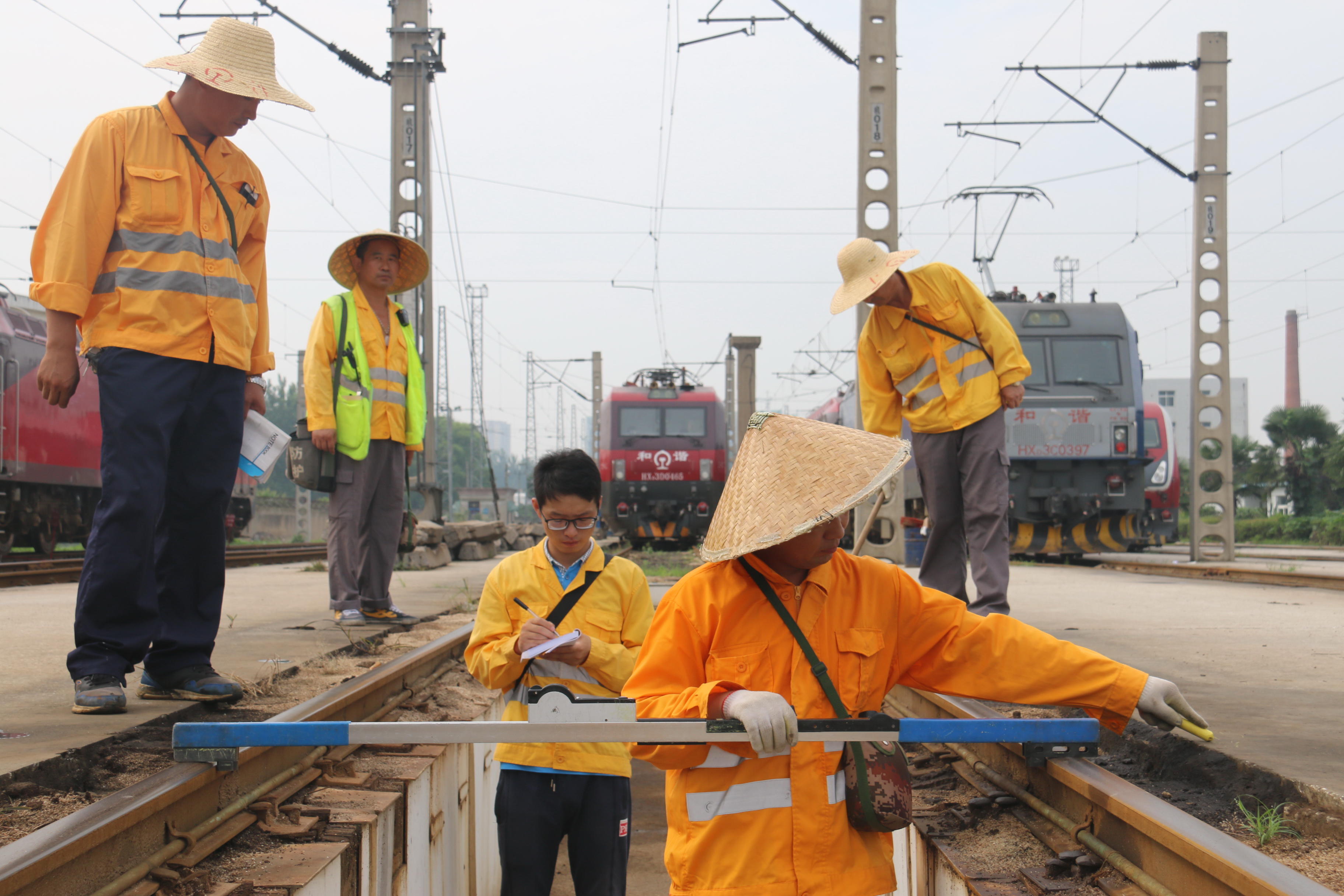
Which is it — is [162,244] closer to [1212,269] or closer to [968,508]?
[968,508]

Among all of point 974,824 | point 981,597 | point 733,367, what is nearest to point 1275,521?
point 733,367

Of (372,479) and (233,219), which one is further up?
(233,219)

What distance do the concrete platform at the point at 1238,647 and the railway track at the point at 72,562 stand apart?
374 cm

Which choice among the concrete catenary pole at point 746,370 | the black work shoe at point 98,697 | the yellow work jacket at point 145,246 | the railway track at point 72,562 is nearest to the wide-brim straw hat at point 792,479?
the black work shoe at point 98,697

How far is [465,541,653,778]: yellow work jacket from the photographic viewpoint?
306 cm

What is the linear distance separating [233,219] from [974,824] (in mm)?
3247

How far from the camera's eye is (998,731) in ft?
7.73

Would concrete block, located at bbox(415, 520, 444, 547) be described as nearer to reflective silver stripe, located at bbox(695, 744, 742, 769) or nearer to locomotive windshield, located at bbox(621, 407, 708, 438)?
locomotive windshield, located at bbox(621, 407, 708, 438)

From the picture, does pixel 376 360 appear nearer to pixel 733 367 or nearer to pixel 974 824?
pixel 974 824

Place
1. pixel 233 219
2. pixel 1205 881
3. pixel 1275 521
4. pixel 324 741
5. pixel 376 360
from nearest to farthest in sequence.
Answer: pixel 1205 881 < pixel 324 741 < pixel 233 219 < pixel 376 360 < pixel 1275 521

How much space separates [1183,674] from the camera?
453cm

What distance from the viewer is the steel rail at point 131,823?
204cm

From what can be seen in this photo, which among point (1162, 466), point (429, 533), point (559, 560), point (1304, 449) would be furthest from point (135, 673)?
point (1304, 449)

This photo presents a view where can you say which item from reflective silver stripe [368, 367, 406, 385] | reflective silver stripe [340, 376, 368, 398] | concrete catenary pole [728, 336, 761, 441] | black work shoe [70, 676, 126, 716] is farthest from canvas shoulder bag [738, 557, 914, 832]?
concrete catenary pole [728, 336, 761, 441]
